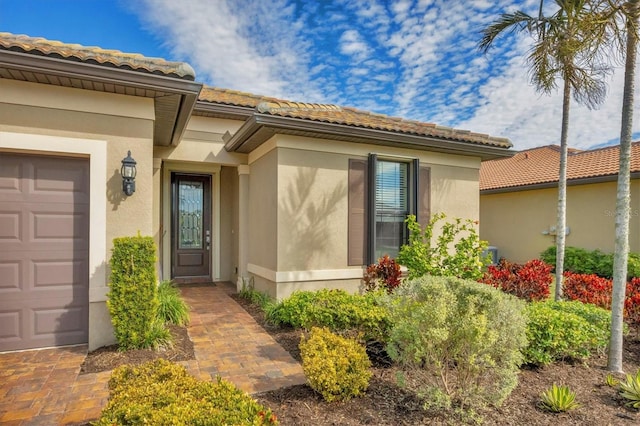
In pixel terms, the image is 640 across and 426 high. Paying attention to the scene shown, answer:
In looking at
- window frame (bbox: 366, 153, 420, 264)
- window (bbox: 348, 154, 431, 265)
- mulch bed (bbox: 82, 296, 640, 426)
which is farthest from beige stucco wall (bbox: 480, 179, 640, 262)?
mulch bed (bbox: 82, 296, 640, 426)

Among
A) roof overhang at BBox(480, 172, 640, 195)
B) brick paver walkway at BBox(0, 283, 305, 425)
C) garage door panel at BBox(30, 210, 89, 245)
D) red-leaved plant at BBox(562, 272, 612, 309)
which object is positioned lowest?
brick paver walkway at BBox(0, 283, 305, 425)

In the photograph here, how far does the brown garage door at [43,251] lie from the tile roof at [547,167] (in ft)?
36.9

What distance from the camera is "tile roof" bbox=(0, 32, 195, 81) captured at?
4.23 metres

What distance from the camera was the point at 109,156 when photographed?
505cm

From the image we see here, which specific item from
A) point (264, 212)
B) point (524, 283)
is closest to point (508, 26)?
point (524, 283)

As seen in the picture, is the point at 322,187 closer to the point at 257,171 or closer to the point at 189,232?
the point at 257,171

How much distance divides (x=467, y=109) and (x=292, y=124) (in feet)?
28.0

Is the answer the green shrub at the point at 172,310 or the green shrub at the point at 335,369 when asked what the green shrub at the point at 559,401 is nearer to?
the green shrub at the point at 335,369

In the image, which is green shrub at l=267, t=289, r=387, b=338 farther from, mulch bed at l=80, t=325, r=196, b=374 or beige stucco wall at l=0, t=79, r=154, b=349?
beige stucco wall at l=0, t=79, r=154, b=349

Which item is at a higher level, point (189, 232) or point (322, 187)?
point (322, 187)

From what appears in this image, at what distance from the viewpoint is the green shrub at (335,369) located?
3.48 meters

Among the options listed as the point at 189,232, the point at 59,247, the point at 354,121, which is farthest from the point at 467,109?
the point at 59,247

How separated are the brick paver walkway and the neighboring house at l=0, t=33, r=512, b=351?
538 millimetres

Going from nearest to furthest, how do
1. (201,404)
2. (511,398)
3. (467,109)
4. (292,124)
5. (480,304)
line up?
(201,404) < (480,304) < (511,398) < (292,124) < (467,109)
